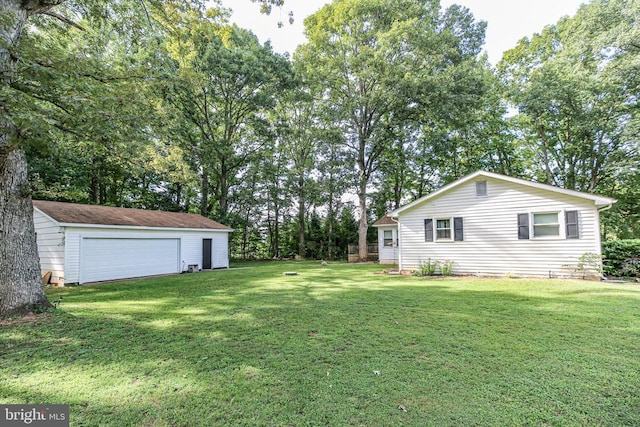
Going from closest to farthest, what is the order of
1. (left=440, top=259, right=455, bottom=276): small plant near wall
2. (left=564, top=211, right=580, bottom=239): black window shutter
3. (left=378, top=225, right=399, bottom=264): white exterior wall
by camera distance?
(left=564, top=211, right=580, bottom=239): black window shutter
(left=440, top=259, right=455, bottom=276): small plant near wall
(left=378, top=225, right=399, bottom=264): white exterior wall

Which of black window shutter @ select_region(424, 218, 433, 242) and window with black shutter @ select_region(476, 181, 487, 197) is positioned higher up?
window with black shutter @ select_region(476, 181, 487, 197)

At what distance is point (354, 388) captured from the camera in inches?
103

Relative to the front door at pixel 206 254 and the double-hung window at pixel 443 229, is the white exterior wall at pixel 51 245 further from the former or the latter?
the double-hung window at pixel 443 229

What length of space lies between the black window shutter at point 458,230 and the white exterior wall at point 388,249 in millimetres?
6102

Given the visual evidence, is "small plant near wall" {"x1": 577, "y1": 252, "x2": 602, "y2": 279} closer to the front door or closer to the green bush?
the green bush

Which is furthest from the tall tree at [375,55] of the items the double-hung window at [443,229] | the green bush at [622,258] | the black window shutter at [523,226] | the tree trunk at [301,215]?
the green bush at [622,258]

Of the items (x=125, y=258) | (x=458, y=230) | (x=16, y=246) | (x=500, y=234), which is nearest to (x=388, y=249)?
(x=458, y=230)

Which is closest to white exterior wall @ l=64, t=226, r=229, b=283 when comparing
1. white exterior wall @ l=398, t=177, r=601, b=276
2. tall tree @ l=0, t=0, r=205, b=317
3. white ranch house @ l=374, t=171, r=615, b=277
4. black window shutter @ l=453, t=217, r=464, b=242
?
tall tree @ l=0, t=0, r=205, b=317

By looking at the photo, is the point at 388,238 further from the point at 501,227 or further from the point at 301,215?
the point at 301,215

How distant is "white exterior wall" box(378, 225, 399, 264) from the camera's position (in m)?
17.2

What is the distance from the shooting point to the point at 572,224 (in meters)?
9.07

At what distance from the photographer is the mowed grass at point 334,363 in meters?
2.27

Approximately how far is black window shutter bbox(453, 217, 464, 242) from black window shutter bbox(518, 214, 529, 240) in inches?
72.0

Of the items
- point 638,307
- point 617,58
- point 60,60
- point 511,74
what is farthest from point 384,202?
point 60,60
